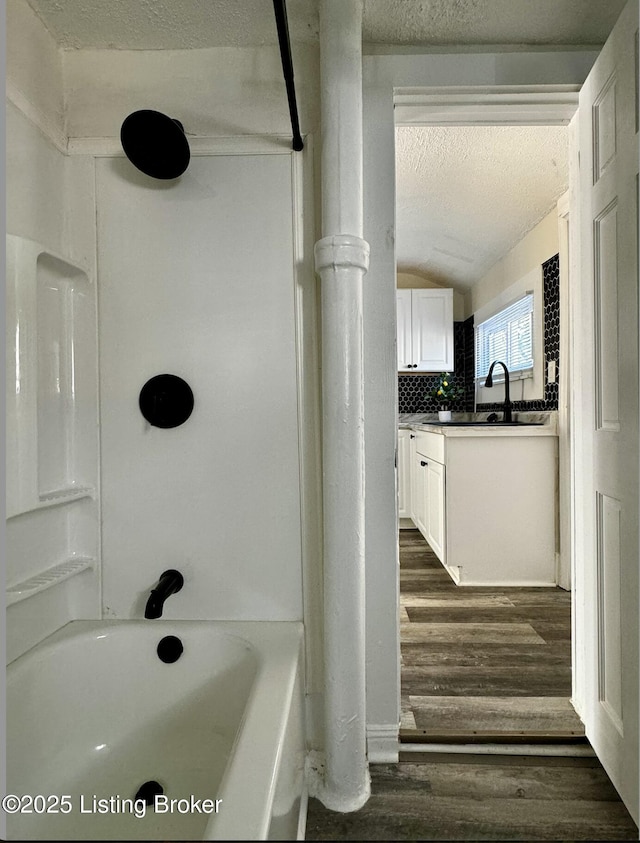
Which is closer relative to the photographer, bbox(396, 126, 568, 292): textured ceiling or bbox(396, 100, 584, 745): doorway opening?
bbox(396, 100, 584, 745): doorway opening

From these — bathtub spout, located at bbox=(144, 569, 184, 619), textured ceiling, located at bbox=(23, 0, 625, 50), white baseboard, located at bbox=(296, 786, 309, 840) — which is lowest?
white baseboard, located at bbox=(296, 786, 309, 840)

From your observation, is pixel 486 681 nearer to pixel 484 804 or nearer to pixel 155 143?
pixel 484 804

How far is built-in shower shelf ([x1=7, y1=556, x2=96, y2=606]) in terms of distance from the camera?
4.01 ft

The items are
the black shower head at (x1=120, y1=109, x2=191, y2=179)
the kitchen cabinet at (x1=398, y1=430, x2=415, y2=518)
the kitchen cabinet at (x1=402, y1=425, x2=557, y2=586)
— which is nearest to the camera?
the black shower head at (x1=120, y1=109, x2=191, y2=179)

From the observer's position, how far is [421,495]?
3619 mm

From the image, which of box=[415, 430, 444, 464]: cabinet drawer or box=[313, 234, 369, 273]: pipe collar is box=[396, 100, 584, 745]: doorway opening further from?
box=[313, 234, 369, 273]: pipe collar

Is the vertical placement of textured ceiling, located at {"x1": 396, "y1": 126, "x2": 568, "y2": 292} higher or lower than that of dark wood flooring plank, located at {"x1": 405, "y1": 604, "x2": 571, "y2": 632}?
higher

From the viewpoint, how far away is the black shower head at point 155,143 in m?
1.27

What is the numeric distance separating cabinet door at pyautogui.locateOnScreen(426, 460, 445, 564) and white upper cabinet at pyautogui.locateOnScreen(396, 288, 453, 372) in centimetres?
158

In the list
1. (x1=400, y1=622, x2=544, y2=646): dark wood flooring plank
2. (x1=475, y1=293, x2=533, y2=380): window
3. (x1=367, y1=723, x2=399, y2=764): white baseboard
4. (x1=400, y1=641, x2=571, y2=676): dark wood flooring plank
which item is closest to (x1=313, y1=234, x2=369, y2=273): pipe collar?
(x1=367, y1=723, x2=399, y2=764): white baseboard

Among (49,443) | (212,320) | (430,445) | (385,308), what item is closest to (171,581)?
(49,443)

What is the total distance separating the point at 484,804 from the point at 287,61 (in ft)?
6.67

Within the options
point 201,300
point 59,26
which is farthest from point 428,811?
point 59,26

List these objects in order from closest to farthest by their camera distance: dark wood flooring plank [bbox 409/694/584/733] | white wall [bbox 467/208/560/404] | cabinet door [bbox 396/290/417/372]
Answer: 1. dark wood flooring plank [bbox 409/694/584/733]
2. white wall [bbox 467/208/560/404]
3. cabinet door [bbox 396/290/417/372]
